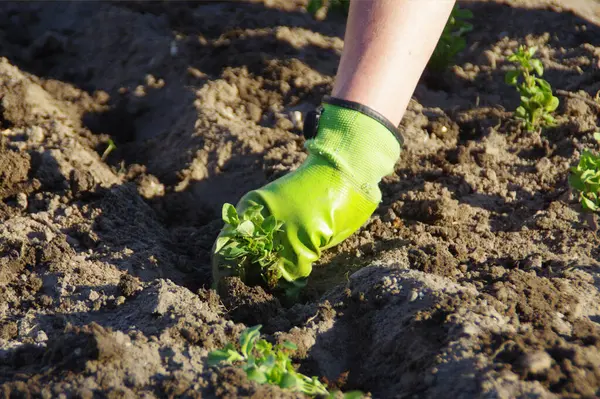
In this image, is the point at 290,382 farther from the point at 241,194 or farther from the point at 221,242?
the point at 241,194

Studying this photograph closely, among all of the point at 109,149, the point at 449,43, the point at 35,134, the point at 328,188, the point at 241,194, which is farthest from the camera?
the point at 449,43

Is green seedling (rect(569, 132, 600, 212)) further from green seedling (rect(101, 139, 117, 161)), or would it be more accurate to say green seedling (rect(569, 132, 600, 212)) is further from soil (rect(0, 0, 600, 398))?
green seedling (rect(101, 139, 117, 161))

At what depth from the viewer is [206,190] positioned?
3096mm

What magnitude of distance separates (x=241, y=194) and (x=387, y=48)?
2.88 feet

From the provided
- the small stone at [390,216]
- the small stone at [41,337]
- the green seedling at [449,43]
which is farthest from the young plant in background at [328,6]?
the small stone at [41,337]

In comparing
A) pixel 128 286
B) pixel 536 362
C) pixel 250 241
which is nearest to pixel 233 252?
pixel 250 241

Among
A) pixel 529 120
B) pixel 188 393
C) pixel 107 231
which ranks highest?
pixel 529 120

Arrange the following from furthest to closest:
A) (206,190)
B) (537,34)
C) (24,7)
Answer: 1. (24,7)
2. (537,34)
3. (206,190)

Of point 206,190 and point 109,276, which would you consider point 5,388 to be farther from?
point 206,190

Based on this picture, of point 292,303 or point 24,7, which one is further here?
point 24,7

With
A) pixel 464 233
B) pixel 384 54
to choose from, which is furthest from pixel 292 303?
pixel 384 54

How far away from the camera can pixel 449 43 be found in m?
3.73

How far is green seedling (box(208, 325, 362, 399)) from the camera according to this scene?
1.73 metres

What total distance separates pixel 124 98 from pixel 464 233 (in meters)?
1.85
